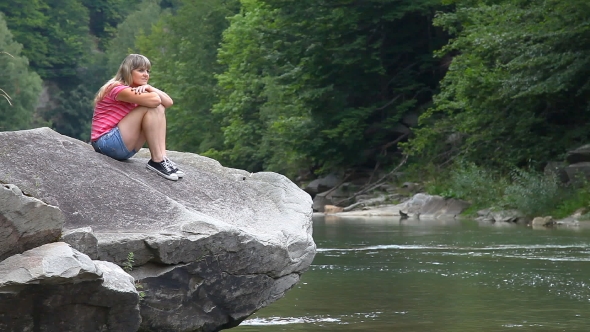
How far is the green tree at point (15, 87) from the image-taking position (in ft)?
191

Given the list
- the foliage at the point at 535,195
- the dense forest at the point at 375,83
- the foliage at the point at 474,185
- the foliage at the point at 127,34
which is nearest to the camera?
the foliage at the point at 535,195

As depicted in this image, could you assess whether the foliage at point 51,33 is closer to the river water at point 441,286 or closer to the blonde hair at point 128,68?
the river water at point 441,286

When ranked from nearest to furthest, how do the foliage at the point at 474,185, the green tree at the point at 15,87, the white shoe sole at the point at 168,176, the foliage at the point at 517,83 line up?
the white shoe sole at the point at 168,176, the foliage at the point at 517,83, the foliage at the point at 474,185, the green tree at the point at 15,87

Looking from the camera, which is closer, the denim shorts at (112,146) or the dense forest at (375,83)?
the denim shorts at (112,146)

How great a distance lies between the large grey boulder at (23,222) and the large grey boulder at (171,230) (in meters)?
0.26

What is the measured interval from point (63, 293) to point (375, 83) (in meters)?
33.7

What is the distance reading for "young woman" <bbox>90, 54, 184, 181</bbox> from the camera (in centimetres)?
864

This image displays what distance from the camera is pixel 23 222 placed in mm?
6508

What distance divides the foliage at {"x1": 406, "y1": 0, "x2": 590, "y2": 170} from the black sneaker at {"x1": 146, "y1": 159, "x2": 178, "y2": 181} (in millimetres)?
18528

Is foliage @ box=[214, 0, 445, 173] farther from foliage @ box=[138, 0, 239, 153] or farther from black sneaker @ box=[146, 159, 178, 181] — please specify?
black sneaker @ box=[146, 159, 178, 181]

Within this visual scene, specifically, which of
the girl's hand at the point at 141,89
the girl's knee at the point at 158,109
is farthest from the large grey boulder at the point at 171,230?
the girl's hand at the point at 141,89

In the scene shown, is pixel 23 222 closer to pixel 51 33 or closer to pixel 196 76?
pixel 196 76

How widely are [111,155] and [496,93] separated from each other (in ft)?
68.9

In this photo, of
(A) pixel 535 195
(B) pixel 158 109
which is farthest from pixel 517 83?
(B) pixel 158 109
